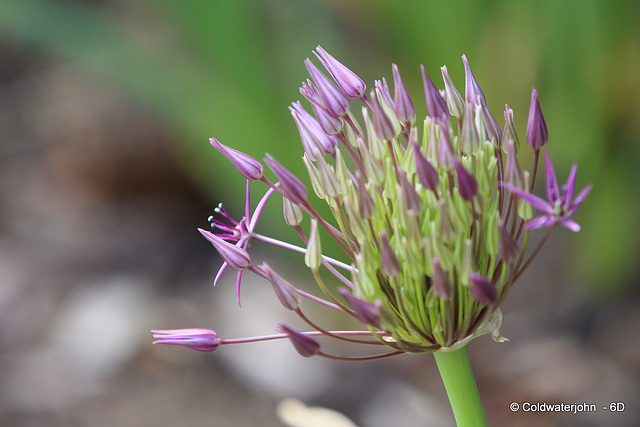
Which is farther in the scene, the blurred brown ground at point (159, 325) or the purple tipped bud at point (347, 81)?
the blurred brown ground at point (159, 325)

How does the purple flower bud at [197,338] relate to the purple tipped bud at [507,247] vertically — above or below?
below

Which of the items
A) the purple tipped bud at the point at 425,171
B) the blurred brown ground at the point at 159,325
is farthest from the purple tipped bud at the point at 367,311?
the blurred brown ground at the point at 159,325

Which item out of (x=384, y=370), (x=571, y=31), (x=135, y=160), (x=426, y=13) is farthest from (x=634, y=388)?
(x=135, y=160)

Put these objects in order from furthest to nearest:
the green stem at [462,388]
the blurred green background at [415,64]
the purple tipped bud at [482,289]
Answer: the blurred green background at [415,64], the green stem at [462,388], the purple tipped bud at [482,289]

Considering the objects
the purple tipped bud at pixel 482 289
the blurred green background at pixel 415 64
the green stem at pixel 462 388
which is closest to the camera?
the purple tipped bud at pixel 482 289

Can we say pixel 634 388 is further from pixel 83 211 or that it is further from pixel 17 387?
pixel 83 211

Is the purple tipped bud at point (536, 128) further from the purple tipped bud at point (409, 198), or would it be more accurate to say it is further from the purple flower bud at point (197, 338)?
the purple flower bud at point (197, 338)

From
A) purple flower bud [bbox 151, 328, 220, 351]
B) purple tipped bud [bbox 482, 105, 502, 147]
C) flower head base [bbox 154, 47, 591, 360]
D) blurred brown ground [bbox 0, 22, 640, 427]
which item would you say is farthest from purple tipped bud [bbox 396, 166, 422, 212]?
blurred brown ground [bbox 0, 22, 640, 427]
